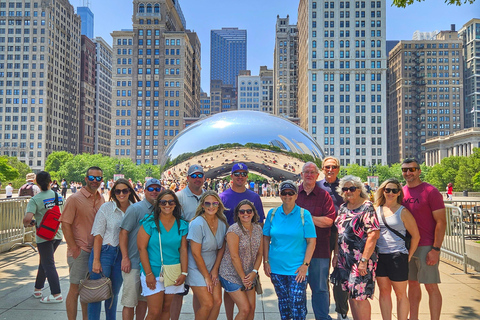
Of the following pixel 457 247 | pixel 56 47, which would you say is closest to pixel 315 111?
pixel 56 47

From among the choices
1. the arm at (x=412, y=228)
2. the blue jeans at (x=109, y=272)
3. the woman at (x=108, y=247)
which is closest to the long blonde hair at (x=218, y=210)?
the woman at (x=108, y=247)

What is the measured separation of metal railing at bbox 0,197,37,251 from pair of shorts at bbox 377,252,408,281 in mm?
8052

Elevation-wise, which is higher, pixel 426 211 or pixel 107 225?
pixel 426 211

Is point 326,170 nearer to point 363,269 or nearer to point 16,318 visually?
point 363,269

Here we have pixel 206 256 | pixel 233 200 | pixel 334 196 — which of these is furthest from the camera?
pixel 334 196

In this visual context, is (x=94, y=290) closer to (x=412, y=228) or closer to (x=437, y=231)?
(x=412, y=228)

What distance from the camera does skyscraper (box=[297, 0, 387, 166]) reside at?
323 ft

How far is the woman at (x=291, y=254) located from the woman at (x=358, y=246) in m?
0.50

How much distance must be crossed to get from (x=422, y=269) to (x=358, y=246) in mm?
1022

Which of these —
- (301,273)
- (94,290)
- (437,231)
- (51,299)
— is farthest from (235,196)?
(51,299)

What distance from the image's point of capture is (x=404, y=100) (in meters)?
126

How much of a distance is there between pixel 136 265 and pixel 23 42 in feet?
402

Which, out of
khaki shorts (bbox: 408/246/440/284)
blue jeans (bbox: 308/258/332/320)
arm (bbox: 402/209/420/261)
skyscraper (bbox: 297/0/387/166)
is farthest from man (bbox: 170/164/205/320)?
skyscraper (bbox: 297/0/387/166)

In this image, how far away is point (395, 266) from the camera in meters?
4.06
